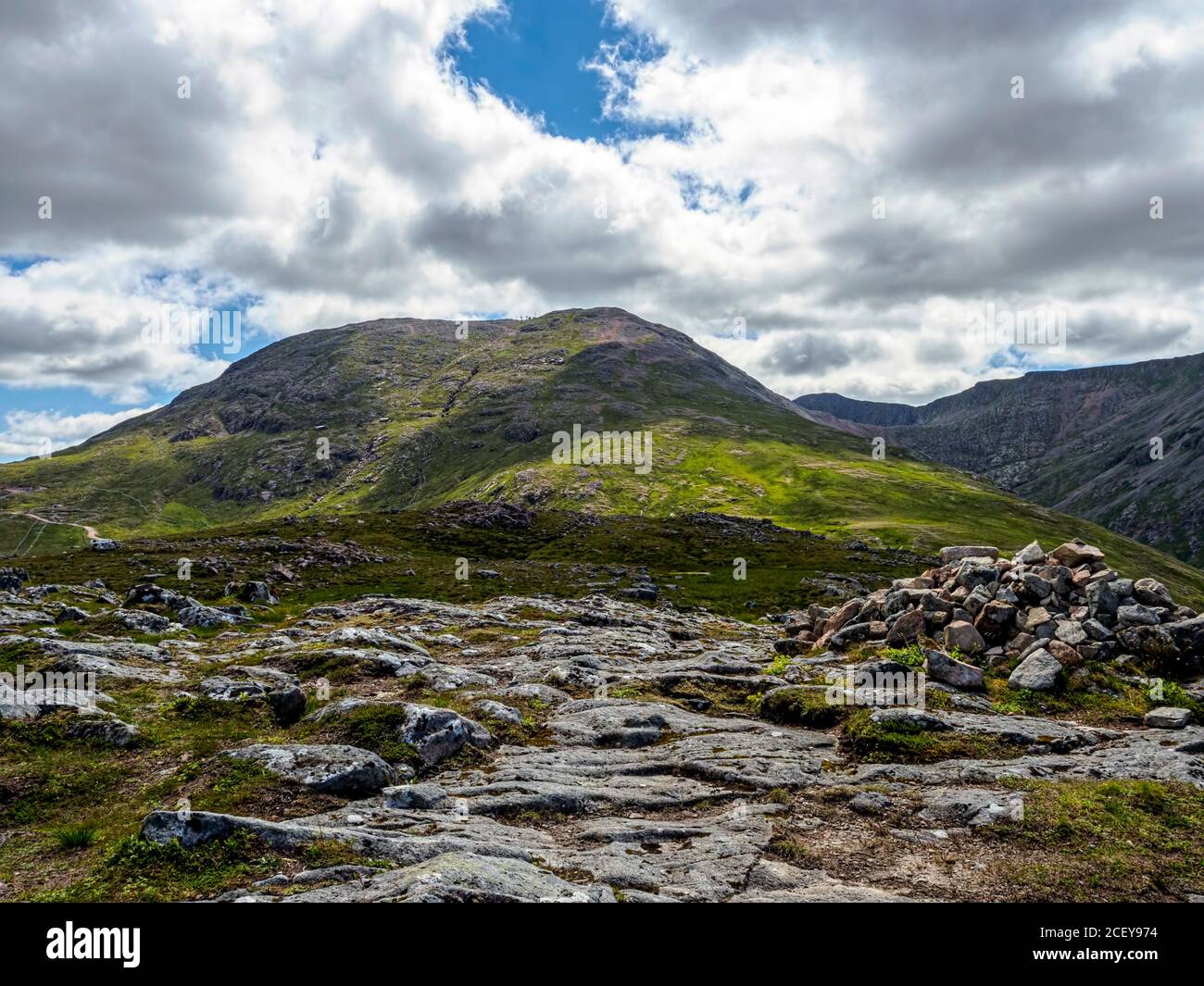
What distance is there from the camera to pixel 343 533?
12706 centimetres

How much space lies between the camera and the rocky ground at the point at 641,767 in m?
12.0

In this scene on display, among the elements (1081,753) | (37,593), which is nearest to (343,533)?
(37,593)

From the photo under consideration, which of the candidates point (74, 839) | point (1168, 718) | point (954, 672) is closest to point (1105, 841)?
point (1168, 718)

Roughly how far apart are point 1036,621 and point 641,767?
22.0m

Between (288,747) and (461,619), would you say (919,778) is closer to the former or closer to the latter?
(288,747)

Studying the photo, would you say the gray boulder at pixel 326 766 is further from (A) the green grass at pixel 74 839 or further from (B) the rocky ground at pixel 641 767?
(A) the green grass at pixel 74 839

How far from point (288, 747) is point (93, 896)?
7.48 metres

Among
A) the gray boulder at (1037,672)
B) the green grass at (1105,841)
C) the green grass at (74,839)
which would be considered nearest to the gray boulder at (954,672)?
the gray boulder at (1037,672)

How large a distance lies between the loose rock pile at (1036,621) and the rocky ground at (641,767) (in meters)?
0.17

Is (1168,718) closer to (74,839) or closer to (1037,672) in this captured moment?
(1037,672)

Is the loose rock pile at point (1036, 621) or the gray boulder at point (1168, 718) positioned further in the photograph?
the loose rock pile at point (1036, 621)

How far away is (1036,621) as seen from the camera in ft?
98.4

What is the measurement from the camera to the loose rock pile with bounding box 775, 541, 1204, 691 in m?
27.0
